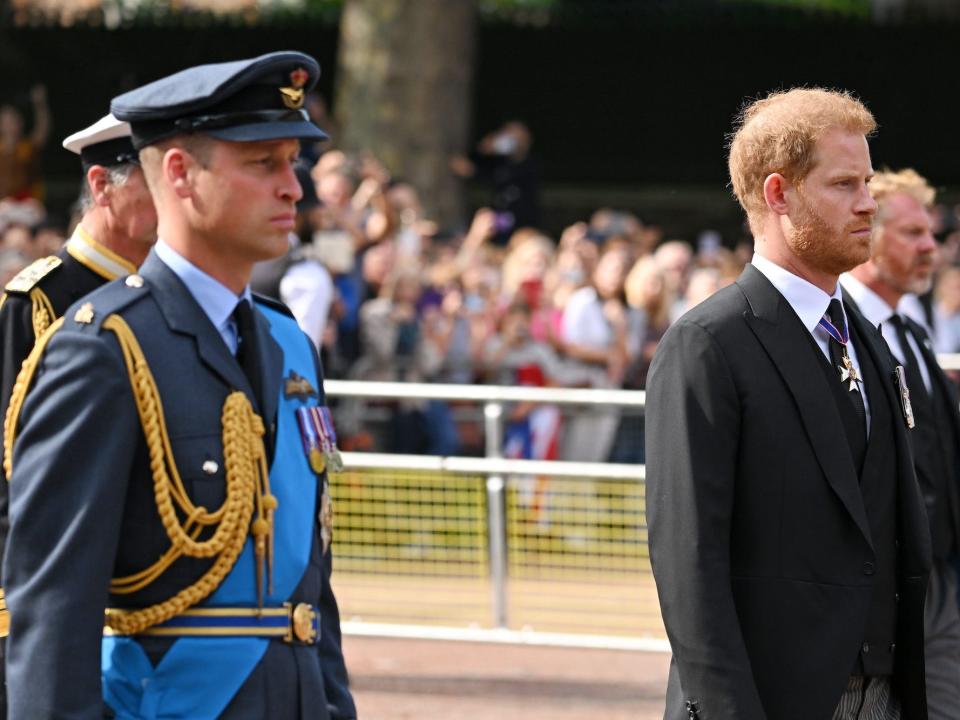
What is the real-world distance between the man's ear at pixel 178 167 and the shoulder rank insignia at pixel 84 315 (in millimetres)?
274

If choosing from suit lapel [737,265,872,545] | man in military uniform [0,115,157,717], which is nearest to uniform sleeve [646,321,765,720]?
suit lapel [737,265,872,545]

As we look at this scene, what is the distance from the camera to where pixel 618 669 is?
881 cm

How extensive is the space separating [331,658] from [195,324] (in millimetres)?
706

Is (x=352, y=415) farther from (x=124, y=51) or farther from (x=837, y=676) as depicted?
(x=124, y=51)

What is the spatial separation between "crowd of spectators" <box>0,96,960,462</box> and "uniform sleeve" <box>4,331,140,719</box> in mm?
6110

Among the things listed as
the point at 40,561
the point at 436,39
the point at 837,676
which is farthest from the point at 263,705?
the point at 436,39

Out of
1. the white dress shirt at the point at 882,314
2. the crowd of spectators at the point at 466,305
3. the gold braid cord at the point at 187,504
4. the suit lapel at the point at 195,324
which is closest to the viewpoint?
the gold braid cord at the point at 187,504

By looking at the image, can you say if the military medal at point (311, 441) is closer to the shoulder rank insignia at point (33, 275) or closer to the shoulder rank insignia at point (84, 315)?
the shoulder rank insignia at point (84, 315)

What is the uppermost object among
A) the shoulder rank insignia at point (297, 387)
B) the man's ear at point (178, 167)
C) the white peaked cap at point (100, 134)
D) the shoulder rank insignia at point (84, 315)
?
the white peaked cap at point (100, 134)

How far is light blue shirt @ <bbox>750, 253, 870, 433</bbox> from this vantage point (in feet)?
12.9

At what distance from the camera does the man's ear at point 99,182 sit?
14.7ft

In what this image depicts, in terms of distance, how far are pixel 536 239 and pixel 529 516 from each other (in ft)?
16.6

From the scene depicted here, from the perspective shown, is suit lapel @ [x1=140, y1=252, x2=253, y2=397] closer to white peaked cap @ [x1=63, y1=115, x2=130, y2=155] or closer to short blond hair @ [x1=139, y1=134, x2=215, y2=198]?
short blond hair @ [x1=139, y1=134, x2=215, y2=198]

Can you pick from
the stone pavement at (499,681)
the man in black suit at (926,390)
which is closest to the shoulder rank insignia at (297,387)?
the man in black suit at (926,390)
